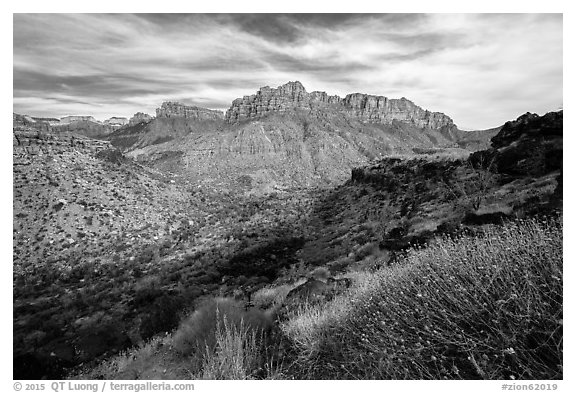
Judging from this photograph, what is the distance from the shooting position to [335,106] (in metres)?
144

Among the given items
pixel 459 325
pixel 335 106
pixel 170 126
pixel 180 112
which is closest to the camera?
pixel 459 325

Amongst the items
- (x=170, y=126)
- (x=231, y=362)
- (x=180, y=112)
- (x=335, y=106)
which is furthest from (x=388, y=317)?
(x=180, y=112)

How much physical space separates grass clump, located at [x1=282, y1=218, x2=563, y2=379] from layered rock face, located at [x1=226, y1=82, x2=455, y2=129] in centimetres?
7336

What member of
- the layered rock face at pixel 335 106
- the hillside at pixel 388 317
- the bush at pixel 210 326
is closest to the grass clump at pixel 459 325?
the hillside at pixel 388 317

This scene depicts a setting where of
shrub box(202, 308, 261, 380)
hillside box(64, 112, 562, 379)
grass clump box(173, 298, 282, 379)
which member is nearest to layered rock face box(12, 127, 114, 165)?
hillside box(64, 112, 562, 379)

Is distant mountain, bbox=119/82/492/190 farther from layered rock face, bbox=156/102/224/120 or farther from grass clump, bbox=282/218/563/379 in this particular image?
grass clump, bbox=282/218/563/379

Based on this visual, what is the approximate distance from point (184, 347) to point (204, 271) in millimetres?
7910

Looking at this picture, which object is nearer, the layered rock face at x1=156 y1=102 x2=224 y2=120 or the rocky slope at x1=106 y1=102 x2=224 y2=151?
the rocky slope at x1=106 y1=102 x2=224 y2=151

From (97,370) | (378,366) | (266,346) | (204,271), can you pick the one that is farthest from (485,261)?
(204,271)

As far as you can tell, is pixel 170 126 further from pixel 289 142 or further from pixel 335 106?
pixel 289 142

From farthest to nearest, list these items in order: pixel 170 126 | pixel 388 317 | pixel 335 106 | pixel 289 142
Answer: pixel 170 126 → pixel 335 106 → pixel 289 142 → pixel 388 317

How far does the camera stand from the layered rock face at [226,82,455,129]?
4385 inches

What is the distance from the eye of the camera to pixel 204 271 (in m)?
11.7

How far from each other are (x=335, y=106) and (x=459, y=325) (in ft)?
488
